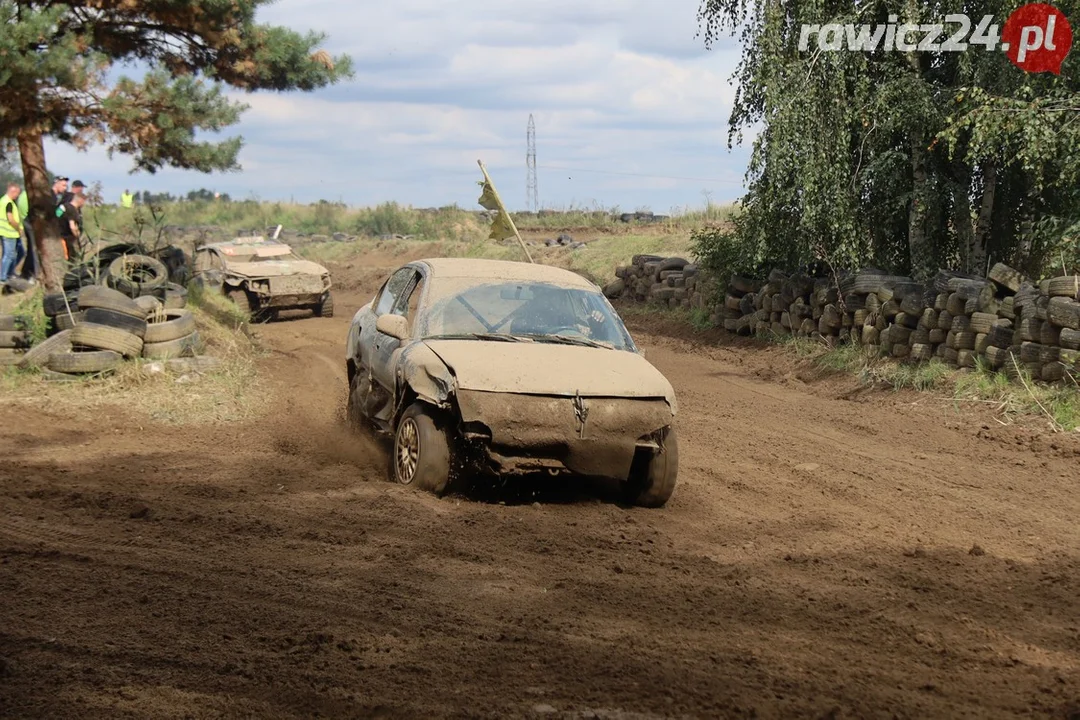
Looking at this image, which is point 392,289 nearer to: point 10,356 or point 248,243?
point 10,356

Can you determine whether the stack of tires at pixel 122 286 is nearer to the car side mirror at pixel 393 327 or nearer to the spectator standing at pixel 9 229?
the spectator standing at pixel 9 229

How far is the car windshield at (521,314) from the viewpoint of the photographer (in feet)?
25.3

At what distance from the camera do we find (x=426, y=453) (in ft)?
22.4

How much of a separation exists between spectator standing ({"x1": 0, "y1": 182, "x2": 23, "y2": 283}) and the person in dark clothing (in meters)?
0.85

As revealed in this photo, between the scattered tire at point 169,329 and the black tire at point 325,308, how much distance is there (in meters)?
9.23

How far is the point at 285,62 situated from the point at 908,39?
885 centimetres

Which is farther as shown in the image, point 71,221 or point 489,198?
point 71,221

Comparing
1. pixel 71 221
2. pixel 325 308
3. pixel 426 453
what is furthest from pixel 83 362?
pixel 325 308

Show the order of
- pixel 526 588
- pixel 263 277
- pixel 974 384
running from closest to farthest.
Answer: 1. pixel 526 588
2. pixel 974 384
3. pixel 263 277

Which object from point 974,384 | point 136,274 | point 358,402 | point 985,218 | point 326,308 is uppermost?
point 985,218

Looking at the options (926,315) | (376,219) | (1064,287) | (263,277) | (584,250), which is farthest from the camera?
(376,219)

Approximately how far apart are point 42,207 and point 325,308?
7.72 m

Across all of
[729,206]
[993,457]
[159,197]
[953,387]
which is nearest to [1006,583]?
[993,457]

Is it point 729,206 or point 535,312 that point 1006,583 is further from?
point 729,206
